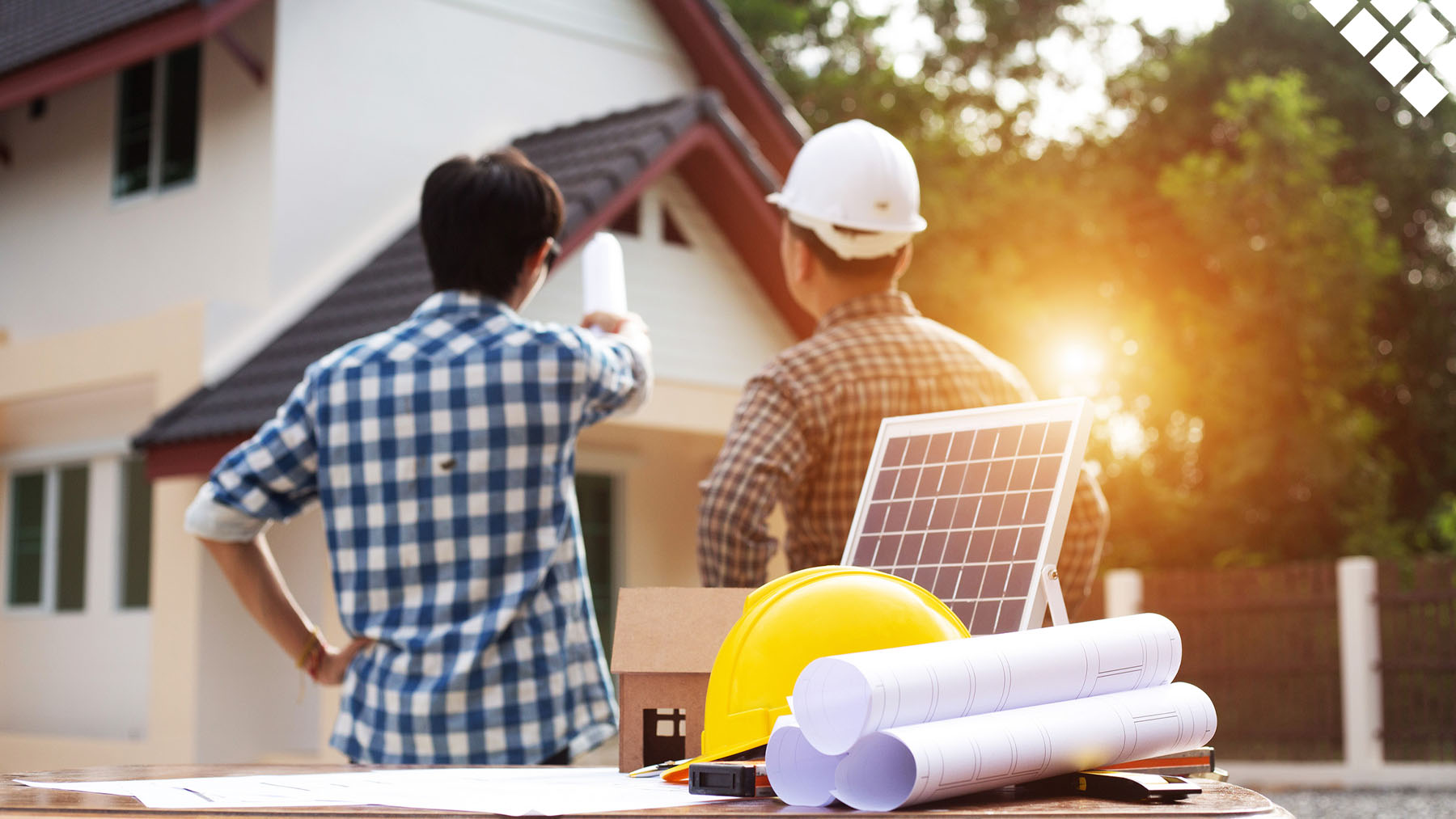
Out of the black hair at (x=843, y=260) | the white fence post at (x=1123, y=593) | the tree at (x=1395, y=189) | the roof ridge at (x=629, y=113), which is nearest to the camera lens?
the black hair at (x=843, y=260)

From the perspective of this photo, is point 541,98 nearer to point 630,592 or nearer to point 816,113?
point 630,592

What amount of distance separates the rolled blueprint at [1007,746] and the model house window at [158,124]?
988 centimetres

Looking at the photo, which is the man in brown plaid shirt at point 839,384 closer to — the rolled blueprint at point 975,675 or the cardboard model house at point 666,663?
the cardboard model house at point 666,663

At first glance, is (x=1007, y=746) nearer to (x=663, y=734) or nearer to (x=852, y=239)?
(x=663, y=734)

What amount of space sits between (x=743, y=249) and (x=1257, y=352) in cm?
1429

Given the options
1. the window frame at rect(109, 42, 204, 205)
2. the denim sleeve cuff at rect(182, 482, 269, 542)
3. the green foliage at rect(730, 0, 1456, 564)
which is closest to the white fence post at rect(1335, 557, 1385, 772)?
the green foliage at rect(730, 0, 1456, 564)

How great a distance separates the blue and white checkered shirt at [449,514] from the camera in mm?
2471

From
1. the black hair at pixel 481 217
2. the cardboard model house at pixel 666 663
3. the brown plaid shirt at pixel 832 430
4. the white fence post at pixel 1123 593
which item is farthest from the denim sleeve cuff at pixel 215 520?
the white fence post at pixel 1123 593

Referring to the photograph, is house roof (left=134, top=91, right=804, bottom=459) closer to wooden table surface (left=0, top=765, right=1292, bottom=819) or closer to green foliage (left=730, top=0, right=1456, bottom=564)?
wooden table surface (left=0, top=765, right=1292, bottom=819)

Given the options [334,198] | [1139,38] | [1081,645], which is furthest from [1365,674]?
[1139,38]

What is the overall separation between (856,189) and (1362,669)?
1400 cm

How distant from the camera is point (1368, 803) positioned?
43.3 ft

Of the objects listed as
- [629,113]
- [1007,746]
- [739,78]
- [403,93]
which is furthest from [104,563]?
[1007,746]

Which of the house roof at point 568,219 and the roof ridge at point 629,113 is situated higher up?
the roof ridge at point 629,113
